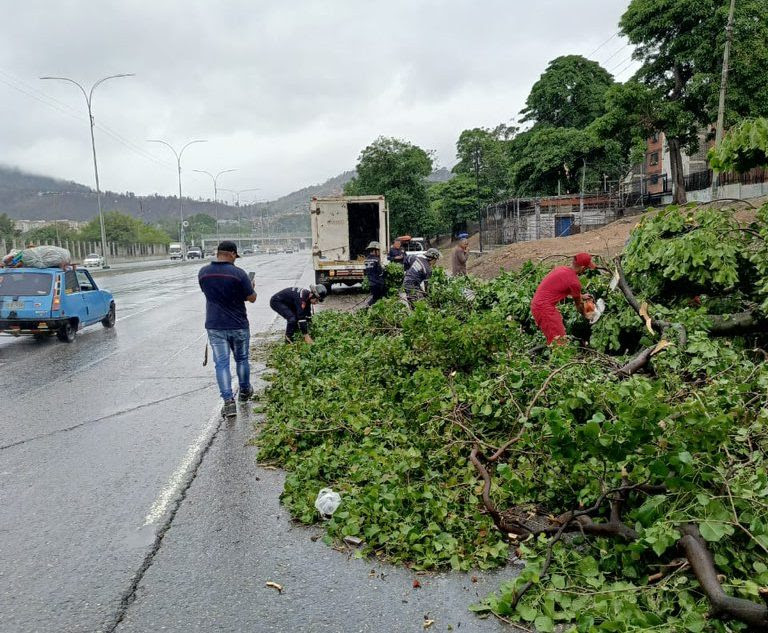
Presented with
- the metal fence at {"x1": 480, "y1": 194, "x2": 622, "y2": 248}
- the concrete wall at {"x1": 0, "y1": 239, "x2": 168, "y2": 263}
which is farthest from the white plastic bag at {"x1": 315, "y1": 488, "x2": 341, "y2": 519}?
the concrete wall at {"x1": 0, "y1": 239, "x2": 168, "y2": 263}

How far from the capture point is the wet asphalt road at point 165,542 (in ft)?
10.2

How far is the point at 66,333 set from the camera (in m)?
11.9

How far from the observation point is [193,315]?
15586 millimetres

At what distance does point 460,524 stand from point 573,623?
37.5 inches

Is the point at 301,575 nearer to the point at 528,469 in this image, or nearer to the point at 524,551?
the point at 524,551

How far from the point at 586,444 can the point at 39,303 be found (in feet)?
36.9

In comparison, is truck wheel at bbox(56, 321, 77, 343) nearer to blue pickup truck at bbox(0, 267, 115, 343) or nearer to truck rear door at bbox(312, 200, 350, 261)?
blue pickup truck at bbox(0, 267, 115, 343)

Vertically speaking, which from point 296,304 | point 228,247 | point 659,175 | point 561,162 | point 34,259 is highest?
point 561,162

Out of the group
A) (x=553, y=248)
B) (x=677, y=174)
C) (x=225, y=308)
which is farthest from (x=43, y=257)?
(x=677, y=174)

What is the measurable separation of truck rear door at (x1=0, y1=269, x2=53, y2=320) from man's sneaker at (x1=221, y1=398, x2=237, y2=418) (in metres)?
6.68

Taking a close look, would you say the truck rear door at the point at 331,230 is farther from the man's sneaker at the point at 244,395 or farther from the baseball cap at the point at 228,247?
the baseball cap at the point at 228,247

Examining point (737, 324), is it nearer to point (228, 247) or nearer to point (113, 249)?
point (228, 247)

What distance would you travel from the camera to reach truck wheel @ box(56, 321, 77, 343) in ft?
38.6

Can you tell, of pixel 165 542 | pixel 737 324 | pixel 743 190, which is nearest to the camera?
pixel 165 542
